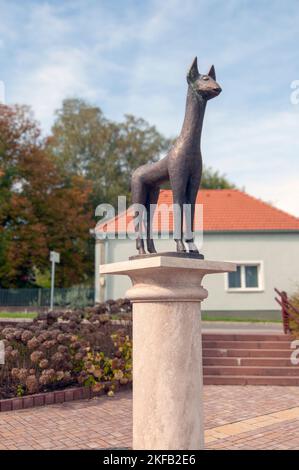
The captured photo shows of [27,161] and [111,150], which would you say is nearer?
[27,161]

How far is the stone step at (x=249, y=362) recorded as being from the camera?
29.8 ft

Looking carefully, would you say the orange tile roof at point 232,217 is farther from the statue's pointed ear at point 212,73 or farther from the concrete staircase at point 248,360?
the statue's pointed ear at point 212,73

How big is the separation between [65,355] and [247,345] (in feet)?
14.4

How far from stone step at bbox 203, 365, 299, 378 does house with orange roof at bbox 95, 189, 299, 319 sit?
10.2 m

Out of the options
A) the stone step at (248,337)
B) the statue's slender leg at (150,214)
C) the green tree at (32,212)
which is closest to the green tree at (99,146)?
the green tree at (32,212)

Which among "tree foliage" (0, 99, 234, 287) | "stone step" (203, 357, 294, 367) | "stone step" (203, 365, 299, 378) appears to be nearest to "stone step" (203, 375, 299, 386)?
"stone step" (203, 365, 299, 378)

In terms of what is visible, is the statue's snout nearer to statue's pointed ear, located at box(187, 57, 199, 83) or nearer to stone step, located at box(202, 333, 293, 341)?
statue's pointed ear, located at box(187, 57, 199, 83)

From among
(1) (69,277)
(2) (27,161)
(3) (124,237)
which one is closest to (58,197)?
(2) (27,161)

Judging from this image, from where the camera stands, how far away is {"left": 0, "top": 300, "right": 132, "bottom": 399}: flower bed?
6891mm

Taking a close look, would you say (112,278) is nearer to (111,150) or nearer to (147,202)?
(147,202)

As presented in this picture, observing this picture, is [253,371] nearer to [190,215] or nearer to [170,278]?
[190,215]

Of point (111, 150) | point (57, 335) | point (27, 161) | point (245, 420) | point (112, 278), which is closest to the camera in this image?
point (245, 420)

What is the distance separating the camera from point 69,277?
Result: 26.6 metres
